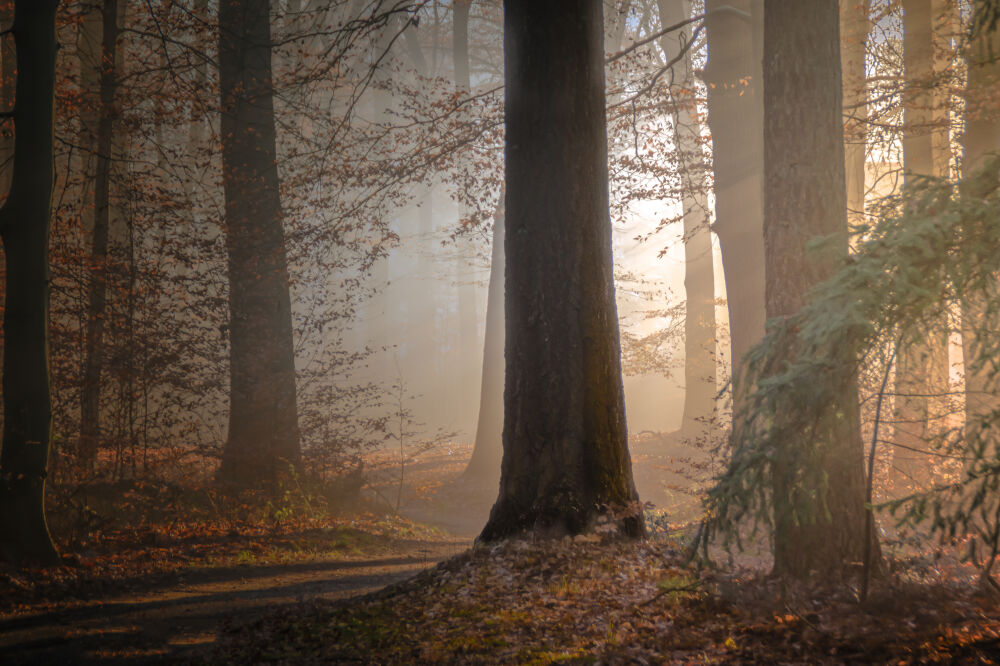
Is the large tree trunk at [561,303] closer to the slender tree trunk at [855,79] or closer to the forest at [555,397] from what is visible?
the forest at [555,397]

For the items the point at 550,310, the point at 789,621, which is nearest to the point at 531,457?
the point at 550,310

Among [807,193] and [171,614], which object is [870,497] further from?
[171,614]

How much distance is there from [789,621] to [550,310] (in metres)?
2.90

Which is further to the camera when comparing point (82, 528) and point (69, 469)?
point (69, 469)

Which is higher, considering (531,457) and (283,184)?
(283,184)

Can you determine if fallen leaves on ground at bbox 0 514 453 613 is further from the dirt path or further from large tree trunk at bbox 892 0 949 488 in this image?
large tree trunk at bbox 892 0 949 488

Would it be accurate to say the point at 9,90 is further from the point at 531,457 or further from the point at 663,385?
the point at 663,385

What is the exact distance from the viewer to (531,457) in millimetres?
5641

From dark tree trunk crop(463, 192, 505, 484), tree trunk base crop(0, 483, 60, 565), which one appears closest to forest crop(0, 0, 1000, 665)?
tree trunk base crop(0, 483, 60, 565)

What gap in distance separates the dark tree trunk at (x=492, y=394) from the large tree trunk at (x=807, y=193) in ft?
30.8

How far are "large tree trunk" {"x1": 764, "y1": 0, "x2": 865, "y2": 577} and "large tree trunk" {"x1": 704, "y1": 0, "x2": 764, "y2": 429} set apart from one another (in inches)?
193

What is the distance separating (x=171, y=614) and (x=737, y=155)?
32.6ft

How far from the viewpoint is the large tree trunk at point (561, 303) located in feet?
18.3

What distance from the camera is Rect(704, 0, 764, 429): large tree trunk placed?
10141 mm
